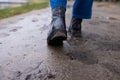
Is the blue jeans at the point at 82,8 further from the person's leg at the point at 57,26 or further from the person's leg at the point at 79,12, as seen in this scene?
the person's leg at the point at 57,26

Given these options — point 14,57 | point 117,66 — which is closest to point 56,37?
point 14,57

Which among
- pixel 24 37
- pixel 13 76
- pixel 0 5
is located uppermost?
pixel 13 76

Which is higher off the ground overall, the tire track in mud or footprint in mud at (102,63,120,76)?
the tire track in mud

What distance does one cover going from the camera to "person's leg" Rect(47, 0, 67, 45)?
1889 millimetres

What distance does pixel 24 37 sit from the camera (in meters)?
2.41

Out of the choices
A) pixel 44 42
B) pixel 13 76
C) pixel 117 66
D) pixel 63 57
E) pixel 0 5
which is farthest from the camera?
pixel 0 5

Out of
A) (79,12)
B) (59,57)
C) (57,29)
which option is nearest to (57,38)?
(57,29)

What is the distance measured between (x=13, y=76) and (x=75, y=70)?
0.37 m

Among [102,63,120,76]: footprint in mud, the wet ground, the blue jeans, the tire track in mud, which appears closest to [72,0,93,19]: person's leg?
the blue jeans

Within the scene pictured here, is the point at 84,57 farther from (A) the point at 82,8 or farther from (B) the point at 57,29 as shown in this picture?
(A) the point at 82,8

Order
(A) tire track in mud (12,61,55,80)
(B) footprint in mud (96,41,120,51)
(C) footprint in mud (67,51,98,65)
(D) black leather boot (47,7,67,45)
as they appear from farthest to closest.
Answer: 1. (B) footprint in mud (96,41,120,51)
2. (D) black leather boot (47,7,67,45)
3. (C) footprint in mud (67,51,98,65)
4. (A) tire track in mud (12,61,55,80)

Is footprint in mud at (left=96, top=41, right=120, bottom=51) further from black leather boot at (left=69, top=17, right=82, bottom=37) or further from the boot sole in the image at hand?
the boot sole

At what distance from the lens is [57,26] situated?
1.93 meters

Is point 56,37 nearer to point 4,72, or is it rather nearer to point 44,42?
point 44,42
